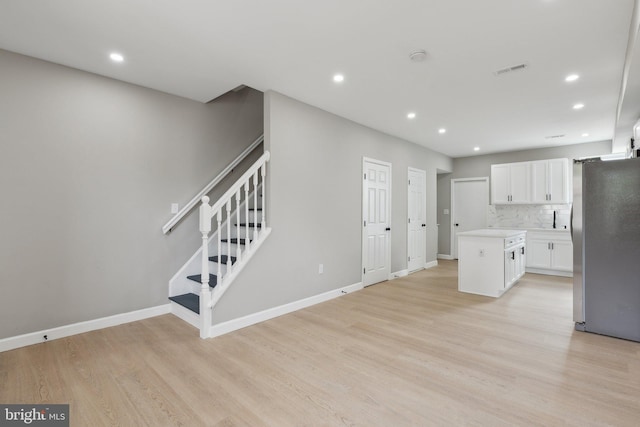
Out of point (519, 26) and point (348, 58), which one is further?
point (348, 58)

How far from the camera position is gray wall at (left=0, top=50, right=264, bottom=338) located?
2.73 m

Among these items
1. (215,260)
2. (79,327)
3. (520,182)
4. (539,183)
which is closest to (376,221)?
(215,260)

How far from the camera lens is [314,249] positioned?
13.3 feet

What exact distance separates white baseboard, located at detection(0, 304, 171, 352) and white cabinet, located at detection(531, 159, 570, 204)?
23.3 ft

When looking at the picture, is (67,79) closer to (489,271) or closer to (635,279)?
(489,271)

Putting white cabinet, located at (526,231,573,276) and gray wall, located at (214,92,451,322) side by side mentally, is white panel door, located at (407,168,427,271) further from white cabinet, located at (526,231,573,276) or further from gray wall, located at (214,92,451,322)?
white cabinet, located at (526,231,573,276)

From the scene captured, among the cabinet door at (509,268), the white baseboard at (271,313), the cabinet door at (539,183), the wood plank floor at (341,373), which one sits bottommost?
the wood plank floor at (341,373)

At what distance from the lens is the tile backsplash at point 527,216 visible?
20.7ft

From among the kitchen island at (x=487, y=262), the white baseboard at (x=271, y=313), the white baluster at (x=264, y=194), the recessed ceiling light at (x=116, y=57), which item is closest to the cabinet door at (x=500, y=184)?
the kitchen island at (x=487, y=262)

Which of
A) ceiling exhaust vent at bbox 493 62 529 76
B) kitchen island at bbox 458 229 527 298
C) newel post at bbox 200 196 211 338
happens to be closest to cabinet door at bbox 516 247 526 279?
kitchen island at bbox 458 229 527 298

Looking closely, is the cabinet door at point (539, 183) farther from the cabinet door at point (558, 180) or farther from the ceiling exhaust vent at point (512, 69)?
the ceiling exhaust vent at point (512, 69)

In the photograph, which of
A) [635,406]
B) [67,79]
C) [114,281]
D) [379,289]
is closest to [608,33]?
[635,406]

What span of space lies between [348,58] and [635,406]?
132 inches

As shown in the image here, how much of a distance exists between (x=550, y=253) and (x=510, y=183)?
64.8 inches
